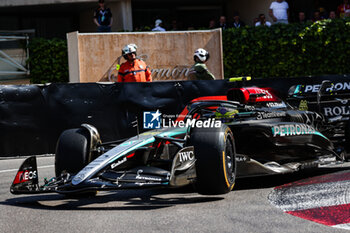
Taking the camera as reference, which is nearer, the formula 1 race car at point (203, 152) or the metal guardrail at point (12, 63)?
the formula 1 race car at point (203, 152)

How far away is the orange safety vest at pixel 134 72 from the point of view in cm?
1216

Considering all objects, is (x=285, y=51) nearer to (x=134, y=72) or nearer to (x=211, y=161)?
(x=134, y=72)

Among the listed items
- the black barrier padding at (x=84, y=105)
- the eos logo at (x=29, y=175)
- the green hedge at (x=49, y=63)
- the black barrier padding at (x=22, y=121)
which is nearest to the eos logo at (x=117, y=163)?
the eos logo at (x=29, y=175)

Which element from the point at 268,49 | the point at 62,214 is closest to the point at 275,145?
the point at 62,214

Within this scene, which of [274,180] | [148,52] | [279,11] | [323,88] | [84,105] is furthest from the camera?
[279,11]

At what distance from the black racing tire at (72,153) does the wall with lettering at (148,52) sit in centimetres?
986

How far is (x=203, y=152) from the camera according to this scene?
6.15 m

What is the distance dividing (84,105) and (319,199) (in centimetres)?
649

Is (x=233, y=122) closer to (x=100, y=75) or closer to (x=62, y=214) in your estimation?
(x=62, y=214)

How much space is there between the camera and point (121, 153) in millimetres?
6441

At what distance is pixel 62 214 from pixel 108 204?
65 centimetres

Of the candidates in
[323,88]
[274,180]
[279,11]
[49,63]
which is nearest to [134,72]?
[323,88]

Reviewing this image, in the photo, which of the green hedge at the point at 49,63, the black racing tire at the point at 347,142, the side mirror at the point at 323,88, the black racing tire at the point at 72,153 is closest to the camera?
the black racing tire at the point at 72,153

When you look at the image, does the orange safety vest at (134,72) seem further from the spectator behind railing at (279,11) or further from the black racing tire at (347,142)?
the spectator behind railing at (279,11)
